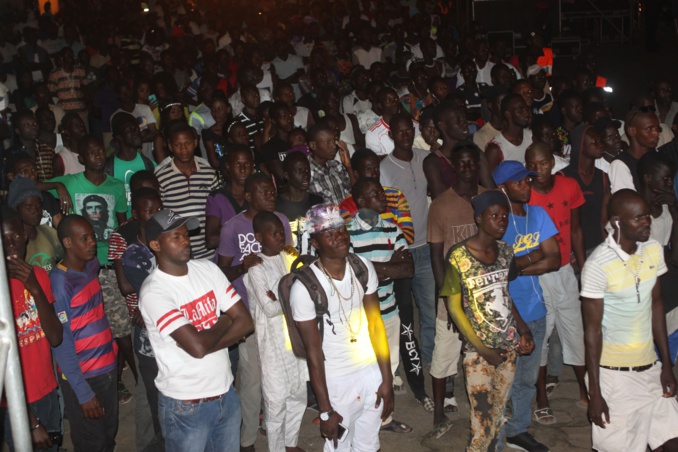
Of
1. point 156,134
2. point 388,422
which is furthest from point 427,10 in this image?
point 388,422

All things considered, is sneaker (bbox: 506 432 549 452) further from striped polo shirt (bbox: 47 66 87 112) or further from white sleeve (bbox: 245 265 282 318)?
striped polo shirt (bbox: 47 66 87 112)

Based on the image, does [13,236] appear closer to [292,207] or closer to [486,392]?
[292,207]

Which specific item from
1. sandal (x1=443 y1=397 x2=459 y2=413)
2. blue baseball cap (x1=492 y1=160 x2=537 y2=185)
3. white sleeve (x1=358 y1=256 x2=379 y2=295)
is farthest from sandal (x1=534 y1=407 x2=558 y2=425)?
white sleeve (x1=358 y1=256 x2=379 y2=295)

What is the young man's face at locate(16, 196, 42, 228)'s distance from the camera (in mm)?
5934

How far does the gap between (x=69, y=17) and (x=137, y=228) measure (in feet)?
35.0

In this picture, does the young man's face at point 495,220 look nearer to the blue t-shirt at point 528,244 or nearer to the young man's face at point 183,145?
the blue t-shirt at point 528,244

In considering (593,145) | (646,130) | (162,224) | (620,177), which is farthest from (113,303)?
(646,130)

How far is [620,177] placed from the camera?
7.13 m

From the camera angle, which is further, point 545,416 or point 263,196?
point 545,416

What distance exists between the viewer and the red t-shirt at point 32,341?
4891 mm

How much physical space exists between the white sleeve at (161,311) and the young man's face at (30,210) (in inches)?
70.3

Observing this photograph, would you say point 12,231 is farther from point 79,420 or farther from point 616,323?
point 616,323

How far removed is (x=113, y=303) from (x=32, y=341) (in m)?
1.80

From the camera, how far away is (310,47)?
14141mm
